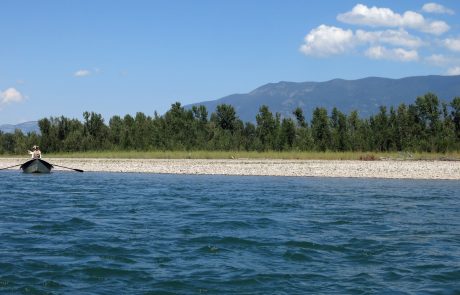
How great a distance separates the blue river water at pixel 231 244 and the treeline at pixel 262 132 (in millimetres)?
34191

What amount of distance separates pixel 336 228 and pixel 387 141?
4496 centimetres

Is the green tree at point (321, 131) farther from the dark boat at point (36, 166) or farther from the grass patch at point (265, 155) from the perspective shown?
the dark boat at point (36, 166)

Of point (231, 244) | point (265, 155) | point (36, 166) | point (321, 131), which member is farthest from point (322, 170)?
point (231, 244)

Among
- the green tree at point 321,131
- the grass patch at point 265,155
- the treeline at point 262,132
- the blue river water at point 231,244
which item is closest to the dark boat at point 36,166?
the blue river water at point 231,244

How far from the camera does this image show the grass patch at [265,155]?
51.4 m

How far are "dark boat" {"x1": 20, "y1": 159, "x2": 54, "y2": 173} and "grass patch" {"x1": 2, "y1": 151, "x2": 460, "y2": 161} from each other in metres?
20.0

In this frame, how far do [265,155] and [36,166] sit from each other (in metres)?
24.6

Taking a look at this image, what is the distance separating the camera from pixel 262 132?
224 feet

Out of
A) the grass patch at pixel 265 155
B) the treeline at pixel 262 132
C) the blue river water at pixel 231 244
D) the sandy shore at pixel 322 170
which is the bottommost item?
the blue river water at pixel 231 244

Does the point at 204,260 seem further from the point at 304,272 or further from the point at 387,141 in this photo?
the point at 387,141

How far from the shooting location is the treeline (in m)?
58.1

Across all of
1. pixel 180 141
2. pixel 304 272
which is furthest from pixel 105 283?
pixel 180 141

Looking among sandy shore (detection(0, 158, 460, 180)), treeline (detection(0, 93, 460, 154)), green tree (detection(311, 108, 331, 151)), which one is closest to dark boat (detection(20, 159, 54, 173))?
sandy shore (detection(0, 158, 460, 180))

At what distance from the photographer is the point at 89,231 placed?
15.2 metres
